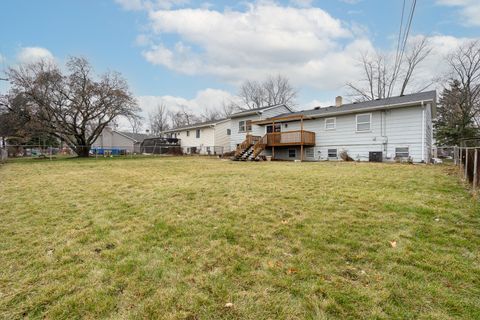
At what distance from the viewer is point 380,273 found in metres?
2.75

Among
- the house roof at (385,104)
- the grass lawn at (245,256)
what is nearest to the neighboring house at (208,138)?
the house roof at (385,104)

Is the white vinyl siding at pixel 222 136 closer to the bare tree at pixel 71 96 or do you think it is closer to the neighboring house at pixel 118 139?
the bare tree at pixel 71 96

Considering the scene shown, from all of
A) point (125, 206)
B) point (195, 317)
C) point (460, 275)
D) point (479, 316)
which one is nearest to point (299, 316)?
point (195, 317)

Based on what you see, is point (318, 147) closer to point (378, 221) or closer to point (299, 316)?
point (378, 221)

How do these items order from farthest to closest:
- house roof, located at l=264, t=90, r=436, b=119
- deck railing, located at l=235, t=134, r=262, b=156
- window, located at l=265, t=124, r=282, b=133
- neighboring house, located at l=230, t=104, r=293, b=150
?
neighboring house, located at l=230, t=104, r=293, b=150 < window, located at l=265, t=124, r=282, b=133 < deck railing, located at l=235, t=134, r=262, b=156 < house roof, located at l=264, t=90, r=436, b=119

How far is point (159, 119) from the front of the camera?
57.0 m

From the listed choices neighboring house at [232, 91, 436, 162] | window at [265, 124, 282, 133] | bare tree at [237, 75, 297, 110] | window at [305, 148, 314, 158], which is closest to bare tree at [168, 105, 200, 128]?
bare tree at [237, 75, 297, 110]

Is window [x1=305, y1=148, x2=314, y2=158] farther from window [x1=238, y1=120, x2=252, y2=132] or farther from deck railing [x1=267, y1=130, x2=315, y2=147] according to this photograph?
window [x1=238, y1=120, x2=252, y2=132]

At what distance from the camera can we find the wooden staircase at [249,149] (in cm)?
1823

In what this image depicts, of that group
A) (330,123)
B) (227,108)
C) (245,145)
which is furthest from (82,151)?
(227,108)

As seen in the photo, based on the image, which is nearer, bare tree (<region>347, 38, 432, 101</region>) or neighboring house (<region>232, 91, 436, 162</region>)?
neighboring house (<region>232, 91, 436, 162</region>)

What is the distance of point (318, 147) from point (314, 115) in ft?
7.81

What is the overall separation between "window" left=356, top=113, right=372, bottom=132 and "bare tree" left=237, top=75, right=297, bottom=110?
79.7ft

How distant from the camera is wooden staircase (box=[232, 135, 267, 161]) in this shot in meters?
18.2
